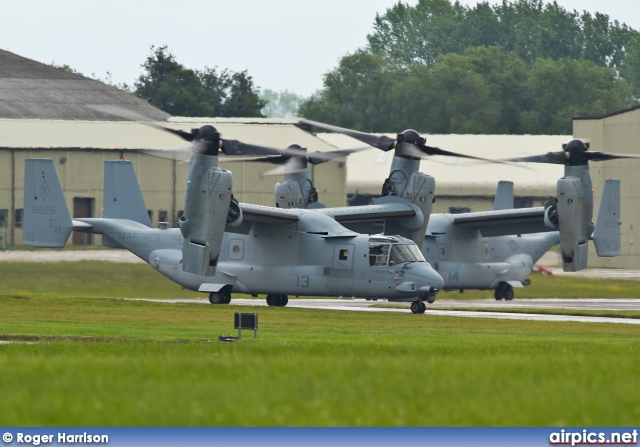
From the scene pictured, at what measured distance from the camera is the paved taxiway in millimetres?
46875

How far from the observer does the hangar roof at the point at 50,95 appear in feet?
275

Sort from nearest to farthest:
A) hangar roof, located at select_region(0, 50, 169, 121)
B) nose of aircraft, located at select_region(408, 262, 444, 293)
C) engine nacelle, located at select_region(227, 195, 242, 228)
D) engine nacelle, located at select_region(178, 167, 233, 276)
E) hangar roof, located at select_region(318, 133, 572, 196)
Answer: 1. engine nacelle, located at select_region(178, 167, 233, 276)
2. engine nacelle, located at select_region(227, 195, 242, 228)
3. nose of aircraft, located at select_region(408, 262, 444, 293)
4. hangar roof, located at select_region(0, 50, 169, 121)
5. hangar roof, located at select_region(318, 133, 572, 196)

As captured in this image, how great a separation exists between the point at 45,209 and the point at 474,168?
44230 millimetres

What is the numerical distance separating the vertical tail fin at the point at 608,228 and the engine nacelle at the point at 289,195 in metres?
12.5

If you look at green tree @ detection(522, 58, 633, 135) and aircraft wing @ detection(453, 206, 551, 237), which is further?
green tree @ detection(522, 58, 633, 135)

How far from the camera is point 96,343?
27.9m

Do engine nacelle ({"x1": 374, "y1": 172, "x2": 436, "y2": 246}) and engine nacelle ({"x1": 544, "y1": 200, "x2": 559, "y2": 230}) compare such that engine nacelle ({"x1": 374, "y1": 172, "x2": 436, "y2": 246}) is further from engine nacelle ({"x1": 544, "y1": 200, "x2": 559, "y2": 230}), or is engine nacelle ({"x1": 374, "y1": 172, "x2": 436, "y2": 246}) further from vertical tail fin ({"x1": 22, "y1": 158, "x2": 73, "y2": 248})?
vertical tail fin ({"x1": 22, "y1": 158, "x2": 73, "y2": 248})

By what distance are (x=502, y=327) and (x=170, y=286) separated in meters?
18.6

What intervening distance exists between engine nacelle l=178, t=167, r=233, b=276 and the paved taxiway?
8362 millimetres

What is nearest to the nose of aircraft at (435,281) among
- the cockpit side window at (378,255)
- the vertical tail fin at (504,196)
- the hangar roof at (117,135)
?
the cockpit side window at (378,255)

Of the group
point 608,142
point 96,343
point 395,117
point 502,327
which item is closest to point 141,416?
point 96,343

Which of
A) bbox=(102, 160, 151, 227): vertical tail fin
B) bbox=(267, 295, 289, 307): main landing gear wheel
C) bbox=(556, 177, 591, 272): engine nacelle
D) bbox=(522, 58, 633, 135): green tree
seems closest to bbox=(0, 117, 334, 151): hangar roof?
bbox=(102, 160, 151, 227): vertical tail fin

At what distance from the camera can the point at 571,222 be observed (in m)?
45.6

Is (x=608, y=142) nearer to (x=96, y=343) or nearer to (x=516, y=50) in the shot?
(x=96, y=343)
